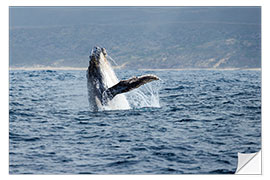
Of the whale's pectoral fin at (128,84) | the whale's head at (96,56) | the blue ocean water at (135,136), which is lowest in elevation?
the blue ocean water at (135,136)

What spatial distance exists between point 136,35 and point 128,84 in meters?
16.3

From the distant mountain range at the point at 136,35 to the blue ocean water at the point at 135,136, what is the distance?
287 cm

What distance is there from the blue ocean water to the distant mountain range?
2867mm

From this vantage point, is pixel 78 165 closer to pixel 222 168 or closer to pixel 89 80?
pixel 222 168

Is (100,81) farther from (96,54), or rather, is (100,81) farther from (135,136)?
(135,136)

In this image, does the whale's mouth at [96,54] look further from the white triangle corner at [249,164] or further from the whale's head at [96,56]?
the white triangle corner at [249,164]

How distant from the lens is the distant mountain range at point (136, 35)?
671 inches

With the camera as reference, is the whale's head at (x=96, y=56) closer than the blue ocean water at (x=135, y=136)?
No

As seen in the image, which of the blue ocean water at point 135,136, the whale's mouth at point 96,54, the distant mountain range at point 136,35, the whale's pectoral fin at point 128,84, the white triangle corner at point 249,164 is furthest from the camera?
the distant mountain range at point 136,35

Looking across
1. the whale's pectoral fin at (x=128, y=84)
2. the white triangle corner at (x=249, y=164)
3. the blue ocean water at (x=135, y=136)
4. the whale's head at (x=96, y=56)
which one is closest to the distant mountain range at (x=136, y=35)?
the whale's head at (x=96, y=56)

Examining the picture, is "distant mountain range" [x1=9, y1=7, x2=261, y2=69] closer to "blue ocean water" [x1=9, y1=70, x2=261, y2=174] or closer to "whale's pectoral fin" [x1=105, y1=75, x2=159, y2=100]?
"blue ocean water" [x1=9, y1=70, x2=261, y2=174]

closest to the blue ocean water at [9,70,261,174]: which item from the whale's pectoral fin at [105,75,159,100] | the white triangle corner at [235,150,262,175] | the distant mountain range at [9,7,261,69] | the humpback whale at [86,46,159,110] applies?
the white triangle corner at [235,150,262,175]

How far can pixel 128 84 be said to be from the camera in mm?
13070
